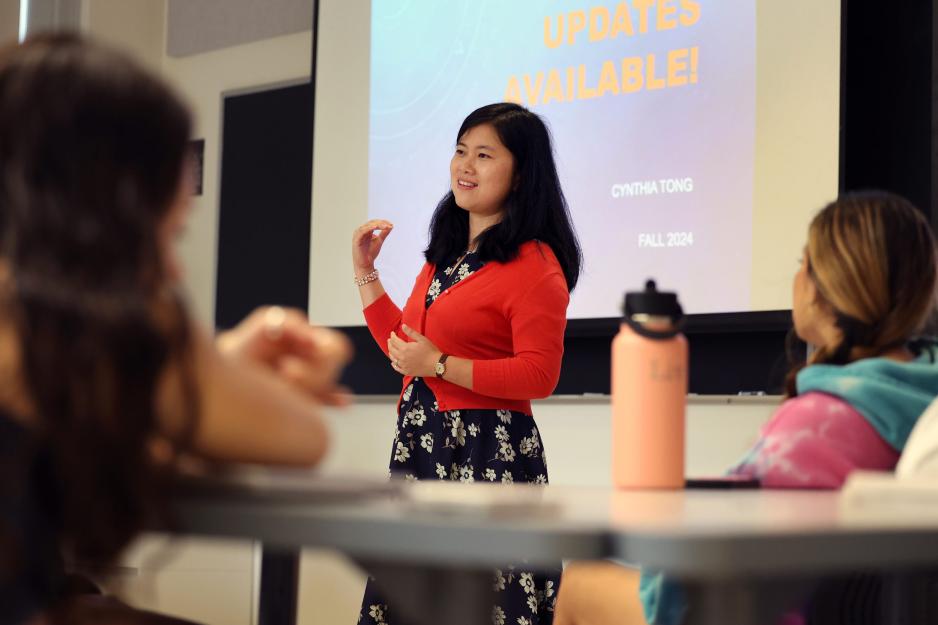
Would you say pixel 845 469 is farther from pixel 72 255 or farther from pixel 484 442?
pixel 484 442

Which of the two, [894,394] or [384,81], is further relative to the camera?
[384,81]

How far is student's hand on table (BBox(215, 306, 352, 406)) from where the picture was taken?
3.20 ft

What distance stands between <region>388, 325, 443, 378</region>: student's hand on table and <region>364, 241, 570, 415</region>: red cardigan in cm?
8

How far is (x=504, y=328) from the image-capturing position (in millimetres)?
2266

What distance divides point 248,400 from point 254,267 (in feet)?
12.1

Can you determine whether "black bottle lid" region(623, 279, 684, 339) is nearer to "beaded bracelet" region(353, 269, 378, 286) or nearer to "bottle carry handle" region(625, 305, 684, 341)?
"bottle carry handle" region(625, 305, 684, 341)

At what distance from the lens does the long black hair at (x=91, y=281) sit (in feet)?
2.43

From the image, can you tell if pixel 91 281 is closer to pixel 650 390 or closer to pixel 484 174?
pixel 650 390

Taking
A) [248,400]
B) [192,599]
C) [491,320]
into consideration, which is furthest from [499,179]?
[192,599]

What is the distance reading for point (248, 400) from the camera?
83cm

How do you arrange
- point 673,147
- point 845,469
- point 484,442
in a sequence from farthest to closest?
point 673,147 < point 484,442 < point 845,469

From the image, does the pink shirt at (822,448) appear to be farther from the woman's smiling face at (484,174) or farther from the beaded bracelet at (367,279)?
the beaded bracelet at (367,279)

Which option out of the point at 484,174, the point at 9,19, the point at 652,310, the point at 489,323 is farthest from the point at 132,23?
the point at 652,310

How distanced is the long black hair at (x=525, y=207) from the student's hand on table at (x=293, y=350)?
4.24 feet
